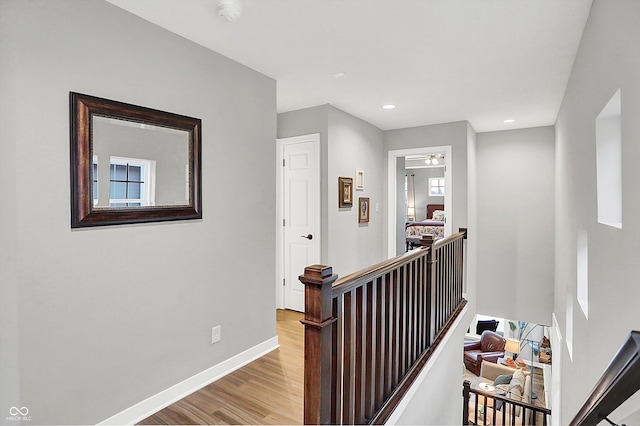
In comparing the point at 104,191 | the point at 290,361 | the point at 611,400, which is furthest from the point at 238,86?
the point at 611,400

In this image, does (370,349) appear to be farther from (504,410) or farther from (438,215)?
(438,215)

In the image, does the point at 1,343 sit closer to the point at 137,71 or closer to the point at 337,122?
the point at 137,71

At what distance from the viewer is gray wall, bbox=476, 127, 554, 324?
500 cm

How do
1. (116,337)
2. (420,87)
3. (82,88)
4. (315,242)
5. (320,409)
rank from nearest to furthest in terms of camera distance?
(320,409), (82,88), (116,337), (420,87), (315,242)

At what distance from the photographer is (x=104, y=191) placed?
1933mm

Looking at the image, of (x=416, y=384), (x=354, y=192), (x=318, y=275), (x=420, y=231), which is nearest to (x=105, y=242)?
(x=318, y=275)

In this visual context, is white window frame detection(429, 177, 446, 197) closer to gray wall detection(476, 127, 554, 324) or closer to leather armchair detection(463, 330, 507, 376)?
leather armchair detection(463, 330, 507, 376)

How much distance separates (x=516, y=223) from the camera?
5.18m

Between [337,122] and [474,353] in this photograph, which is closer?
[337,122]

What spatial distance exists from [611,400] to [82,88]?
240 centimetres

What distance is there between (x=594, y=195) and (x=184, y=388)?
2.87 metres

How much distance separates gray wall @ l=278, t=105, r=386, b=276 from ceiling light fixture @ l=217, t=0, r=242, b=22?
6.43 ft

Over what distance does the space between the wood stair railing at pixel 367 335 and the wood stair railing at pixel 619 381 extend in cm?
83

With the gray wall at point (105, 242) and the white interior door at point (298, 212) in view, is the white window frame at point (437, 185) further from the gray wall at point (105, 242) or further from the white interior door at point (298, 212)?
the gray wall at point (105, 242)
